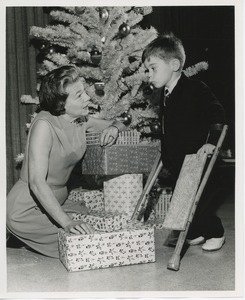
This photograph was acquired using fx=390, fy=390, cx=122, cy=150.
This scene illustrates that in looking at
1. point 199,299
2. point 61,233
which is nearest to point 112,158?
point 61,233

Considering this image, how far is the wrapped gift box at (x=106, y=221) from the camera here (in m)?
1.64

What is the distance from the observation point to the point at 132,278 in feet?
4.40

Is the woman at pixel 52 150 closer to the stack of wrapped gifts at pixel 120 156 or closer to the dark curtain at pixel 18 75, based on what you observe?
the stack of wrapped gifts at pixel 120 156

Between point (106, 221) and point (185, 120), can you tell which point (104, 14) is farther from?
point (106, 221)

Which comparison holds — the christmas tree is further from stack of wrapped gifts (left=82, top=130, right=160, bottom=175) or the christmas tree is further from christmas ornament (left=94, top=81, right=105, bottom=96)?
stack of wrapped gifts (left=82, top=130, right=160, bottom=175)

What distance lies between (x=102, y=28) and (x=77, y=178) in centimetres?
92

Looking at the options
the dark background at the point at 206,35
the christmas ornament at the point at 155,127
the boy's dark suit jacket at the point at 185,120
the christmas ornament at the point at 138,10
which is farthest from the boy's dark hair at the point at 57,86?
the dark background at the point at 206,35

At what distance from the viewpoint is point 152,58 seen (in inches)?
67.9

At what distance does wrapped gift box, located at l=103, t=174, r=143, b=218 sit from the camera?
199 cm

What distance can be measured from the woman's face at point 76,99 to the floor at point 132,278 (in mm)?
630

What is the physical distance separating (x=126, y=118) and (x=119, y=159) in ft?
1.31

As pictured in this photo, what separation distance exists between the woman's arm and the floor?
0.19 m
